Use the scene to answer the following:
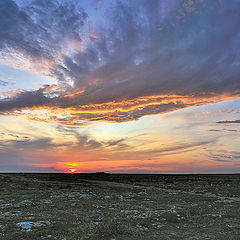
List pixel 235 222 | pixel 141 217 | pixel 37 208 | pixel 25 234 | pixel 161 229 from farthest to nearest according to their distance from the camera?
pixel 37 208 < pixel 141 217 < pixel 235 222 < pixel 161 229 < pixel 25 234

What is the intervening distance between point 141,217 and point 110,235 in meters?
5.56

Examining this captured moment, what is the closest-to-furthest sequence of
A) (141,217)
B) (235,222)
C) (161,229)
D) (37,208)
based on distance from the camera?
(161,229) → (235,222) → (141,217) → (37,208)

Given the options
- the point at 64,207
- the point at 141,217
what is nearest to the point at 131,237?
the point at 141,217

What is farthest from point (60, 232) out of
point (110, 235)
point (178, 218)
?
point (178, 218)

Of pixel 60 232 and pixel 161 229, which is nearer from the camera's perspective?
pixel 60 232

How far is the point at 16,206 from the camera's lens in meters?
23.5

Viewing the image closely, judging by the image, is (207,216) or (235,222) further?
(207,216)

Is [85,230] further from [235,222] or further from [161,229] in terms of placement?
[235,222]

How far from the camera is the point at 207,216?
19516 mm

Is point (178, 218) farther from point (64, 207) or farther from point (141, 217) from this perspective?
point (64, 207)

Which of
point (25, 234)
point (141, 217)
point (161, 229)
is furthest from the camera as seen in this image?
point (141, 217)

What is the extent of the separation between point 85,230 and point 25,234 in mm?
3441

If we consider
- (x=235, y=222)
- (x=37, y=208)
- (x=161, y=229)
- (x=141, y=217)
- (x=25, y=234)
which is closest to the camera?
(x=25, y=234)

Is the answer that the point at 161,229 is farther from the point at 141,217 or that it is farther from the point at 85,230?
the point at 85,230
